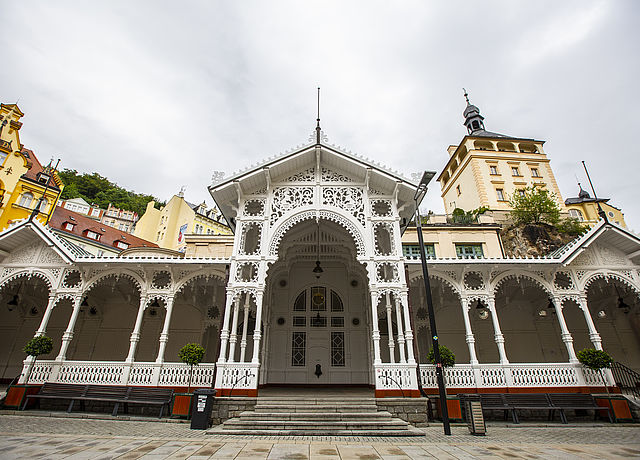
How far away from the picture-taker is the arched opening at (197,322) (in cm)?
1500

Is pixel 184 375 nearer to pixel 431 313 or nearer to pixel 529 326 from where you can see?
pixel 431 313

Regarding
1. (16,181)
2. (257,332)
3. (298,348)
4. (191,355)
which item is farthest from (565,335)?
(16,181)

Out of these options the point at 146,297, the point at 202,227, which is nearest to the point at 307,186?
the point at 146,297

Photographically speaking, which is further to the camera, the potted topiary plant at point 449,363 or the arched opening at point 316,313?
the arched opening at point 316,313

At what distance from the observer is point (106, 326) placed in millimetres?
15367

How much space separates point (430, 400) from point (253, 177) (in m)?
10.0

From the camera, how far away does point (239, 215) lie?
11.7m

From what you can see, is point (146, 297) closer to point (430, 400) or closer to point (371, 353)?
point (371, 353)

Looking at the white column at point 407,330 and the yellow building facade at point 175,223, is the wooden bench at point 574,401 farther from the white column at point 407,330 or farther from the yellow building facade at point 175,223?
the yellow building facade at point 175,223

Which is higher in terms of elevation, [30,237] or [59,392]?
[30,237]

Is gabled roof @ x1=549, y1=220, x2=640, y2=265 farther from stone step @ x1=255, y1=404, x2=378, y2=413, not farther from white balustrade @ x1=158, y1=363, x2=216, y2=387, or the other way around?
white balustrade @ x1=158, y1=363, x2=216, y2=387

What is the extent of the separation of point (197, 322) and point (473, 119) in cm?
4325

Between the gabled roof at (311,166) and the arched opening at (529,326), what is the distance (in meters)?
7.91

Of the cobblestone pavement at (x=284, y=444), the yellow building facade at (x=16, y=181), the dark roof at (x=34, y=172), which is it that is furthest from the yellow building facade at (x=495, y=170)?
the dark roof at (x=34, y=172)
